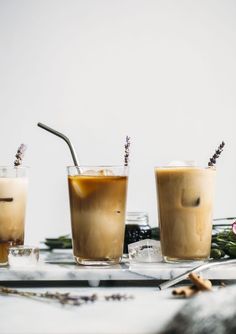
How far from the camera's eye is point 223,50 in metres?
2.83

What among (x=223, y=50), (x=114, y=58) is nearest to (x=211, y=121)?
(x=223, y=50)

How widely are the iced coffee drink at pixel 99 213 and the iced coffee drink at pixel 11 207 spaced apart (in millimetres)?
166

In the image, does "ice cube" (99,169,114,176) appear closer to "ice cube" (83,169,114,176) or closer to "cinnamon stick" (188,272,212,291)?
"ice cube" (83,169,114,176)

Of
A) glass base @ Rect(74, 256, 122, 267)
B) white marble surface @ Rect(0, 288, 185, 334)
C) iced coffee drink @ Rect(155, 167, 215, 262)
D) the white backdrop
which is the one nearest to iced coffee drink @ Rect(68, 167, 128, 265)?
glass base @ Rect(74, 256, 122, 267)

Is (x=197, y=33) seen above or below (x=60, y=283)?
above

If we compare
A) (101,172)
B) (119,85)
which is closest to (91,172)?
(101,172)

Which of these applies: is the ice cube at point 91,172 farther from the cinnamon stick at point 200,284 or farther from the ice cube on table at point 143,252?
the cinnamon stick at point 200,284

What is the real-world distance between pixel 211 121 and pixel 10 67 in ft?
3.05

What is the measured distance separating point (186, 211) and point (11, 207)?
1.52 ft

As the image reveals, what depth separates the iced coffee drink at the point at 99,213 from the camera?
1.59m

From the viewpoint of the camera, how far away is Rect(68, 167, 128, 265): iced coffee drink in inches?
62.7

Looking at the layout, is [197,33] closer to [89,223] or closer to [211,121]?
[211,121]

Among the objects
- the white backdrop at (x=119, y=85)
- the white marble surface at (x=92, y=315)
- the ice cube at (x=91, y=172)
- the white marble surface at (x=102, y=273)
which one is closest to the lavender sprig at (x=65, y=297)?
the white marble surface at (x=92, y=315)

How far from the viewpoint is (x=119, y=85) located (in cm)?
281
